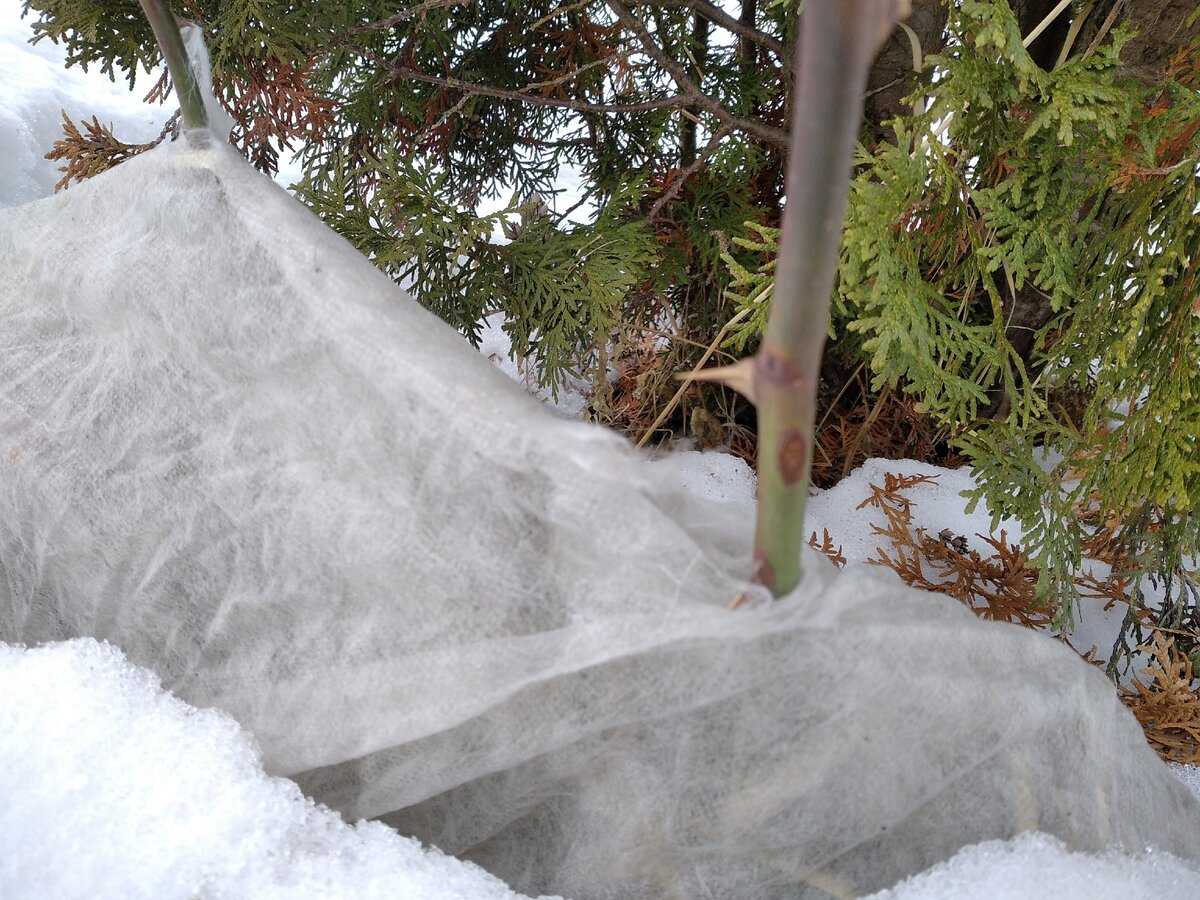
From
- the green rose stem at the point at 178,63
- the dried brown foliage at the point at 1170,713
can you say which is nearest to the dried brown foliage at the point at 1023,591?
the dried brown foliage at the point at 1170,713

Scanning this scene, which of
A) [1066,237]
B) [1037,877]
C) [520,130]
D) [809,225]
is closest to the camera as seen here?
[809,225]

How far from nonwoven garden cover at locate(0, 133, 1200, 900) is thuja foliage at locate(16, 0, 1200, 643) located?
271 mm

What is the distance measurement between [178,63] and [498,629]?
1.34 feet

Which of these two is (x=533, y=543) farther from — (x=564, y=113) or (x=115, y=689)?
(x=564, y=113)

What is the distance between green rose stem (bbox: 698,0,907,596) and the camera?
266 mm

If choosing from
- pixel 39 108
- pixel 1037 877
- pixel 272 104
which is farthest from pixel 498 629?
pixel 39 108

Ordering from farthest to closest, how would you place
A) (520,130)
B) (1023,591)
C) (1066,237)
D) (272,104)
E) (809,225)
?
(520,130), (272,104), (1023,591), (1066,237), (809,225)

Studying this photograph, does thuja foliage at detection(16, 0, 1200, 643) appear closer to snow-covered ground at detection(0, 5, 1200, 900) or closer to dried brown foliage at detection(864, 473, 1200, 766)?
dried brown foliage at detection(864, 473, 1200, 766)

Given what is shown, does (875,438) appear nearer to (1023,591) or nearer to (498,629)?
(1023,591)

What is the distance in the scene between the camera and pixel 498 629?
448mm

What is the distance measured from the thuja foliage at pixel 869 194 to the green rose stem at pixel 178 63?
0.92ft

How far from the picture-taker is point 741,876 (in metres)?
0.45

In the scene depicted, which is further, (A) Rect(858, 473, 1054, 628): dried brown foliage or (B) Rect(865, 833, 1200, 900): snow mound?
(A) Rect(858, 473, 1054, 628): dried brown foliage

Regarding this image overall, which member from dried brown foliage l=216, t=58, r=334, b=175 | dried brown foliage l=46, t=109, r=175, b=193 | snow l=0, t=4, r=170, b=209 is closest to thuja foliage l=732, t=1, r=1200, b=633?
dried brown foliage l=216, t=58, r=334, b=175
